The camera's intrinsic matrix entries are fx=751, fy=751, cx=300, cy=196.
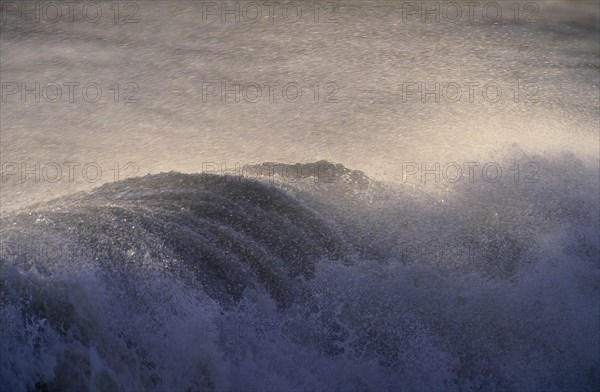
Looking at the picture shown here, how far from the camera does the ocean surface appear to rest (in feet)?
6.97

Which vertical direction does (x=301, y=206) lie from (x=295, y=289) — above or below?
above

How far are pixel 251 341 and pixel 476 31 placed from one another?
2.51 metres

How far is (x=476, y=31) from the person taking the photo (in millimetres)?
4020

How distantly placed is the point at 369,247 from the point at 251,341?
538 mm

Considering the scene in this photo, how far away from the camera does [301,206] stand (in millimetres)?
2605

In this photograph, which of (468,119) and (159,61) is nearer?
(468,119)

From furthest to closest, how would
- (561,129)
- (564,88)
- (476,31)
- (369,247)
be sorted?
(476,31)
(564,88)
(561,129)
(369,247)

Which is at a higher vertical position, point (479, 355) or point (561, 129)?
point (561, 129)

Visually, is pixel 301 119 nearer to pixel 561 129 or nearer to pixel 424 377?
pixel 561 129

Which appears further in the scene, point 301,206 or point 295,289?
point 301,206

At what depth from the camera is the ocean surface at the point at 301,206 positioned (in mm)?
2125

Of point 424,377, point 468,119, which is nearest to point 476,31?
point 468,119

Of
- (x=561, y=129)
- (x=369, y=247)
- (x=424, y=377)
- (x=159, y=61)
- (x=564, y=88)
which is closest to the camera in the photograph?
(x=424, y=377)

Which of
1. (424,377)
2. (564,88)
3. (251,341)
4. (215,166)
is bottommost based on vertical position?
(424,377)
